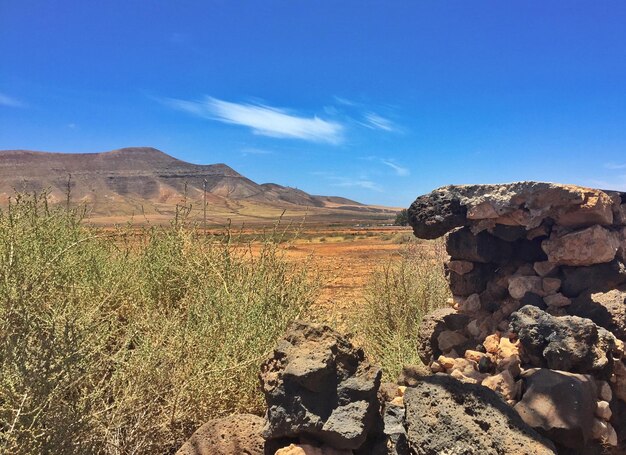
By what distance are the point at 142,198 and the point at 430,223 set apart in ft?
401

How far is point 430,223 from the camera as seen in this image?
482cm

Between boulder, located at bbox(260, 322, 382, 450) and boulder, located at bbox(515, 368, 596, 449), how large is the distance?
1097 millimetres

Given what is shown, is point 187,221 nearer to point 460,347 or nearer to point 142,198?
point 460,347

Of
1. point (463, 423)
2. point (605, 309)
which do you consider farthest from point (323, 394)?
point (605, 309)

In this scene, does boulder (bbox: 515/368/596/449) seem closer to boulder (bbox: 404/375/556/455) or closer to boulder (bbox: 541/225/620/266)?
boulder (bbox: 404/375/556/455)

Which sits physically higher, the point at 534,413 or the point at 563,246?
the point at 563,246

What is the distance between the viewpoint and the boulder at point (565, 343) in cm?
353

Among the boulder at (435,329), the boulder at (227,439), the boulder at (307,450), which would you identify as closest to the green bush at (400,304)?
the boulder at (435,329)

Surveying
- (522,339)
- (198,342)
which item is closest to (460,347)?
(522,339)

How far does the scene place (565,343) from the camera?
3.56m

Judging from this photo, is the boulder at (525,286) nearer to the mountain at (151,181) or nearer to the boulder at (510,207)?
the boulder at (510,207)

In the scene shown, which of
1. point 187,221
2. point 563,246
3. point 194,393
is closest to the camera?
point 194,393

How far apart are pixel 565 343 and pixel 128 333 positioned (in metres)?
3.16

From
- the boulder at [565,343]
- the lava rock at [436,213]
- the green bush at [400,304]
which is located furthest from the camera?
the green bush at [400,304]
